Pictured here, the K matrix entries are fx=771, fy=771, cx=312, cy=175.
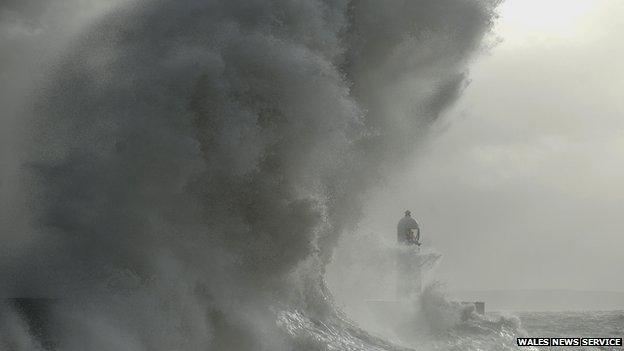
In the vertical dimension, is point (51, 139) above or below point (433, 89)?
below

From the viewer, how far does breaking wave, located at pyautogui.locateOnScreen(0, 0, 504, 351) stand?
40.2ft

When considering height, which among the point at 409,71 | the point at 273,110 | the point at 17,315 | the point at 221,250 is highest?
the point at 409,71

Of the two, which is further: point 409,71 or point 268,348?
point 409,71

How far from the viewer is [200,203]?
1350 centimetres

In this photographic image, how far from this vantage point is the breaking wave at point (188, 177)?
12.3 metres

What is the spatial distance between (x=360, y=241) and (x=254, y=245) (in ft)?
47.2

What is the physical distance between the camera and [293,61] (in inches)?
567

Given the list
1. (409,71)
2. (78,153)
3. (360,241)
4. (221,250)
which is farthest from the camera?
(360,241)

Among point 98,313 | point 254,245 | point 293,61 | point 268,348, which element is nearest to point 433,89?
point 293,61

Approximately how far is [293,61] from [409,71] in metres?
6.00

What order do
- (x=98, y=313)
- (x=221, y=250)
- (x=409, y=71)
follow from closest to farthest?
(x=98, y=313) → (x=221, y=250) → (x=409, y=71)

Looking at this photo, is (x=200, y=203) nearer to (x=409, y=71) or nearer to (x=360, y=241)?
(x=409, y=71)

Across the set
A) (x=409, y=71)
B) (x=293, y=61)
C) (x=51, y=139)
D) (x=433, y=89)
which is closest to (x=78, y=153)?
(x=51, y=139)

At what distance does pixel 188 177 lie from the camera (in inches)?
514
